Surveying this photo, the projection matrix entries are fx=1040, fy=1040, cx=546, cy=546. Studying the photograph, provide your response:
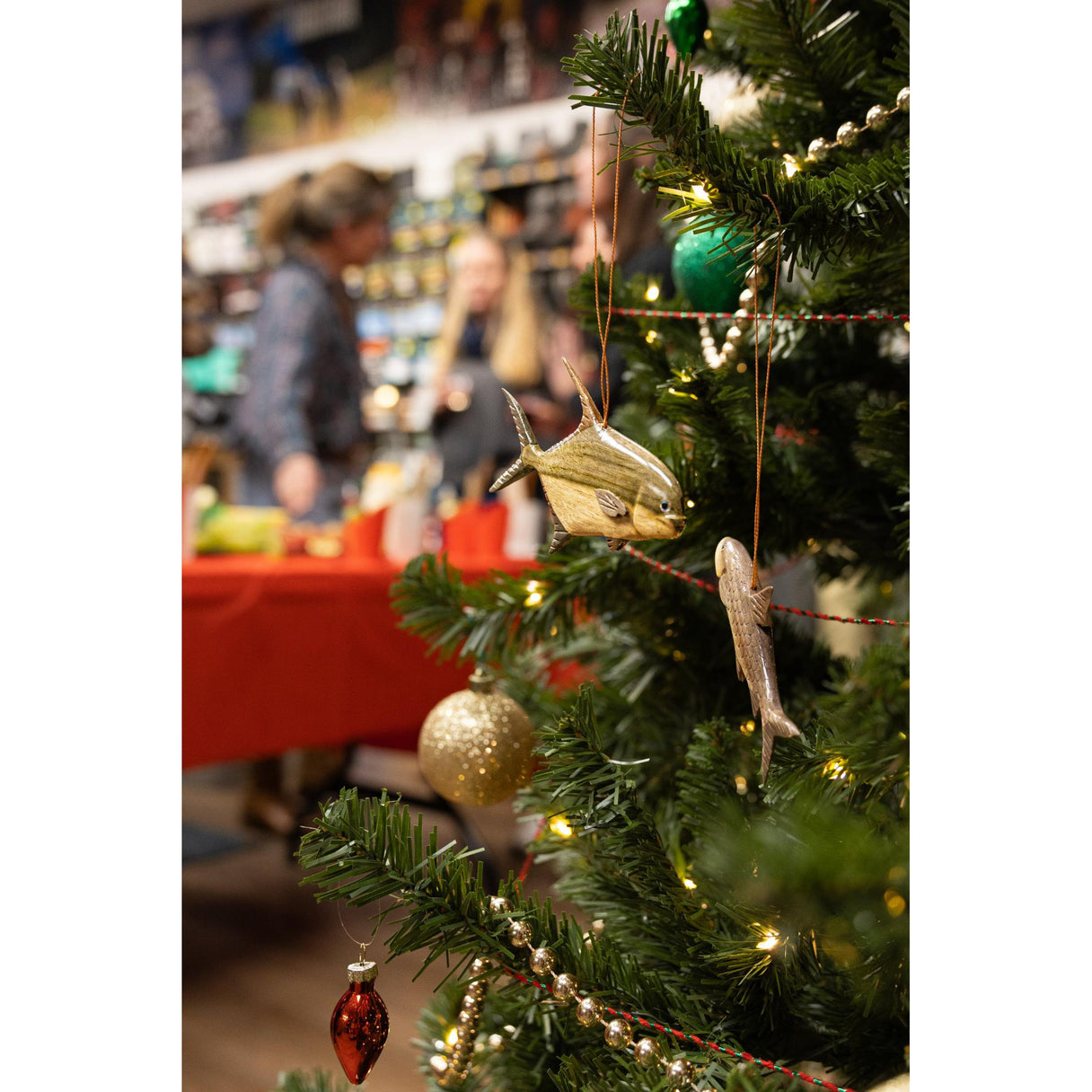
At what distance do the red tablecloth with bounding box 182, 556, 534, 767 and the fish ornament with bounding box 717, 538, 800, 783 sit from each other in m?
1.22

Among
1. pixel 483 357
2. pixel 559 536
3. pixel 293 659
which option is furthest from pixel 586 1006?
pixel 483 357

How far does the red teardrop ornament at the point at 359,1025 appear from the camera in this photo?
532 millimetres

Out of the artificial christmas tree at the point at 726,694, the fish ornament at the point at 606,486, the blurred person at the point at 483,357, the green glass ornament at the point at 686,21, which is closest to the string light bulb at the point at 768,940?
the artificial christmas tree at the point at 726,694

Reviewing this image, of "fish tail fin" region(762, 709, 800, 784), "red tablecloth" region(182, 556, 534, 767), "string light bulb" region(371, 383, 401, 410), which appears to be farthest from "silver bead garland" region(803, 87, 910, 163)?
"string light bulb" region(371, 383, 401, 410)

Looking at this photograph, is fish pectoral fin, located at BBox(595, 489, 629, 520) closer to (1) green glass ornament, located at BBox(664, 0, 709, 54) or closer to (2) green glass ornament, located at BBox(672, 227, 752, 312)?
(2) green glass ornament, located at BBox(672, 227, 752, 312)

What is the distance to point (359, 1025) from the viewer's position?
1.74ft

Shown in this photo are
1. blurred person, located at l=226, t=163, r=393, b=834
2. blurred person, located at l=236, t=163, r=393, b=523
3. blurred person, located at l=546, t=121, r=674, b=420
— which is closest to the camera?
blurred person, located at l=546, t=121, r=674, b=420

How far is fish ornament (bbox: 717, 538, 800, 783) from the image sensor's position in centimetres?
46

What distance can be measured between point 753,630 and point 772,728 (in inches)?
1.7

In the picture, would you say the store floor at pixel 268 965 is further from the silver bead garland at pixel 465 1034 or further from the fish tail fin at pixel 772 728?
the fish tail fin at pixel 772 728
